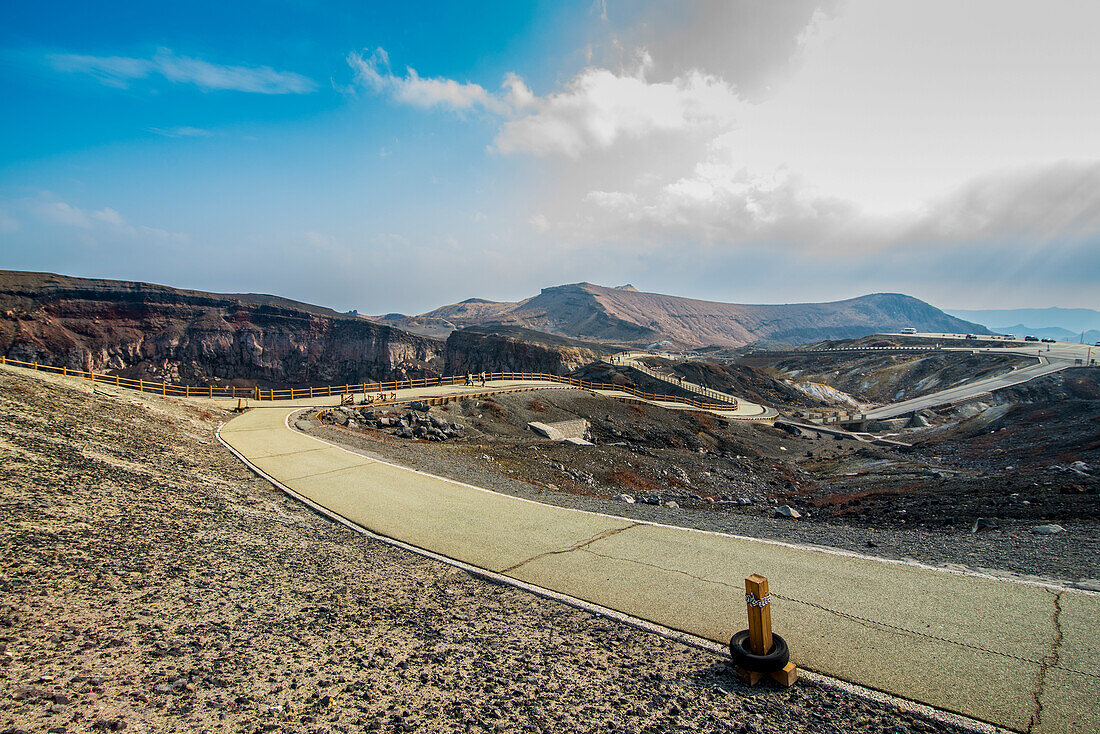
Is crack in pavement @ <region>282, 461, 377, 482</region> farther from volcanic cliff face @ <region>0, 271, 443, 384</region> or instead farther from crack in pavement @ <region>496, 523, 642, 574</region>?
volcanic cliff face @ <region>0, 271, 443, 384</region>

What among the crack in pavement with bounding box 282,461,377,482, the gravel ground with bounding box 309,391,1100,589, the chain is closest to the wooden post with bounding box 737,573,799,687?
the chain

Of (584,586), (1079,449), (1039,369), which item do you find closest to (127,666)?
(584,586)

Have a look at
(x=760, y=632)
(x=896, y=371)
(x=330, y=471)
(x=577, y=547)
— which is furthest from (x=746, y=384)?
(x=760, y=632)

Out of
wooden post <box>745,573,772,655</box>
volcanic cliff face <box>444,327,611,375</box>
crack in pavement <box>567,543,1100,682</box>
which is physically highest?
volcanic cliff face <box>444,327,611,375</box>

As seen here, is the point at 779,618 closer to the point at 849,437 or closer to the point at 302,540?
the point at 302,540

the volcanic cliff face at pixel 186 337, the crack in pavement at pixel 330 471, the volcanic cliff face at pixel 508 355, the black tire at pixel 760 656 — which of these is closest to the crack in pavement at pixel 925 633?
the black tire at pixel 760 656

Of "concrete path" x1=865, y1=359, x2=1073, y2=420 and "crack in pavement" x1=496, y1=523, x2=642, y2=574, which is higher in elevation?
"concrete path" x1=865, y1=359, x2=1073, y2=420
